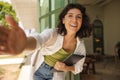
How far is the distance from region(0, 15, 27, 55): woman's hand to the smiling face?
1.32 ft

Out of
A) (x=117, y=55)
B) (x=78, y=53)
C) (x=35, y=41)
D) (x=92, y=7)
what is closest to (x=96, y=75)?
(x=117, y=55)

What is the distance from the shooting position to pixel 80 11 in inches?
40.7

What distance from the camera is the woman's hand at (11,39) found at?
1.72ft

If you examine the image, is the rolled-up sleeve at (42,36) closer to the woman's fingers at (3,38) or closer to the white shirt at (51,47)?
the white shirt at (51,47)

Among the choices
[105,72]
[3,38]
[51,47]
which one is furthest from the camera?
[105,72]

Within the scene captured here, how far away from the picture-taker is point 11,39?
0.55m

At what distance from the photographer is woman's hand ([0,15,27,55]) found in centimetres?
52

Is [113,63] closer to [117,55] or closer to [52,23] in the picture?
[117,55]

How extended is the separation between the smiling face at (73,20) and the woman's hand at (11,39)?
403mm

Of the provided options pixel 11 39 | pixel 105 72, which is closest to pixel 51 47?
pixel 11 39

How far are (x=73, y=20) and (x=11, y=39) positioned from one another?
461 mm

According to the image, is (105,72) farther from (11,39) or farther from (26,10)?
(11,39)

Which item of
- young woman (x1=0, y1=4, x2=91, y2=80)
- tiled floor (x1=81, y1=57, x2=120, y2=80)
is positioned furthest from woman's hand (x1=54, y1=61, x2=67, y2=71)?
tiled floor (x1=81, y1=57, x2=120, y2=80)

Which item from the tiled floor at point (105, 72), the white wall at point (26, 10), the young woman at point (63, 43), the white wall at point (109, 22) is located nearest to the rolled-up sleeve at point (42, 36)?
the young woman at point (63, 43)
